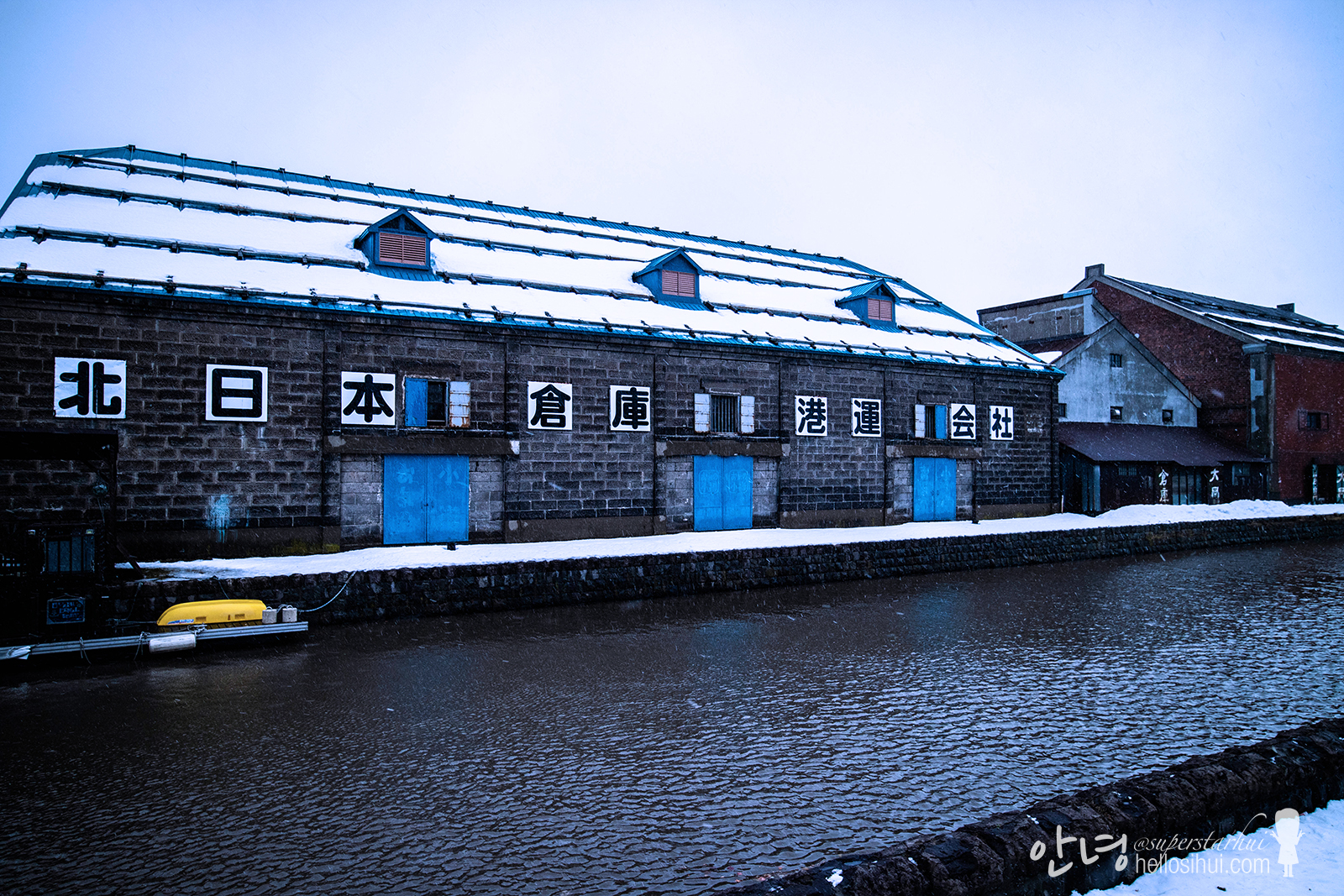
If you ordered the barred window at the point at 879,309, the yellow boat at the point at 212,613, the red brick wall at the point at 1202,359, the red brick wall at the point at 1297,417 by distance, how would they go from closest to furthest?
the yellow boat at the point at 212,613 < the barred window at the point at 879,309 < the red brick wall at the point at 1297,417 < the red brick wall at the point at 1202,359

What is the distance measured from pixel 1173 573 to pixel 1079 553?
3.18 m

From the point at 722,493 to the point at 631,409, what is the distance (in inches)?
154

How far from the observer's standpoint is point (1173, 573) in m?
19.6

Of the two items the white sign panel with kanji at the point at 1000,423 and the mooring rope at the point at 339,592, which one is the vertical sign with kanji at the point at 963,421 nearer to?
the white sign panel with kanji at the point at 1000,423

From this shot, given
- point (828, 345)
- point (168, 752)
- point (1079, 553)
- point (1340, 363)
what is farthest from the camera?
point (1340, 363)

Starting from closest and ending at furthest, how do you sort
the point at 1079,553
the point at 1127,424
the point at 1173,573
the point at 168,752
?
the point at 168,752
the point at 1173,573
the point at 1079,553
the point at 1127,424

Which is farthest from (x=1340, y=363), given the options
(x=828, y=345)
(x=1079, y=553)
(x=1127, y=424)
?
(x=828, y=345)

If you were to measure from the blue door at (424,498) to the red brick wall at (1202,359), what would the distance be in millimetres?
35655

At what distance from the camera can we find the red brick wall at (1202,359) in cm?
3825

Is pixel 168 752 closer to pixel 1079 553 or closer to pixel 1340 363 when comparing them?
pixel 1079 553

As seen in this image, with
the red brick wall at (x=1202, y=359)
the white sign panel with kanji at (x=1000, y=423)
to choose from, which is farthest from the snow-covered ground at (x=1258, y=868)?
the red brick wall at (x=1202, y=359)

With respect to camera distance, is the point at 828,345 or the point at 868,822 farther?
the point at 828,345

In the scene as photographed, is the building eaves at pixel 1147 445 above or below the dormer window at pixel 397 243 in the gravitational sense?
below

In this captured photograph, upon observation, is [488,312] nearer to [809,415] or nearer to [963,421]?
[809,415]
